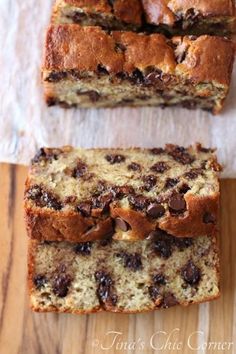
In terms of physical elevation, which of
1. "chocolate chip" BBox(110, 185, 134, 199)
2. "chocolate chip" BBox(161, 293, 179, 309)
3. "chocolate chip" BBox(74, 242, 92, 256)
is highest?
"chocolate chip" BBox(110, 185, 134, 199)

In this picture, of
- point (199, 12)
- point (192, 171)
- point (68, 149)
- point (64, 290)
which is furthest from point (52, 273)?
point (199, 12)

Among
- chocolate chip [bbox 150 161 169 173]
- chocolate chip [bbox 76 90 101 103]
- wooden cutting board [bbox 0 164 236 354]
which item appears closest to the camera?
chocolate chip [bbox 150 161 169 173]

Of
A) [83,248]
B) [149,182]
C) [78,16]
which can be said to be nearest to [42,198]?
[83,248]

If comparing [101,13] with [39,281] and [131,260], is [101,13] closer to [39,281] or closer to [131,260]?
[131,260]

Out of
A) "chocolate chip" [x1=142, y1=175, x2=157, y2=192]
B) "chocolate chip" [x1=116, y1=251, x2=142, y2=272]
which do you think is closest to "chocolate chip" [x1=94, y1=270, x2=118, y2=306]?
"chocolate chip" [x1=116, y1=251, x2=142, y2=272]

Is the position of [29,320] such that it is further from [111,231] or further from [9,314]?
[111,231]

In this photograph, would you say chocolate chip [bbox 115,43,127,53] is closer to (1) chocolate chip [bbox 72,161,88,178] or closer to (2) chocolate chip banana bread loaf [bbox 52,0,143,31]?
(2) chocolate chip banana bread loaf [bbox 52,0,143,31]
